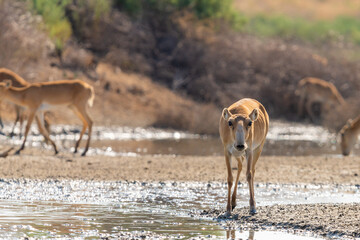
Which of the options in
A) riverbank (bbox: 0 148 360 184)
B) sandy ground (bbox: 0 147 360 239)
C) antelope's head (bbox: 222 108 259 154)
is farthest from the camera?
riverbank (bbox: 0 148 360 184)

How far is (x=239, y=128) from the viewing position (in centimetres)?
998

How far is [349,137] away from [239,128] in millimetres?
11857

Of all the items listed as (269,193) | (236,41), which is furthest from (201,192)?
(236,41)

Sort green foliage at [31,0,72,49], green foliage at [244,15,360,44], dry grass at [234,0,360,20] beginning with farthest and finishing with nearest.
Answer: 1. dry grass at [234,0,360,20]
2. green foliage at [244,15,360,44]
3. green foliage at [31,0,72,49]

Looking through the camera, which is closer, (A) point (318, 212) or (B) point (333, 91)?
(A) point (318, 212)

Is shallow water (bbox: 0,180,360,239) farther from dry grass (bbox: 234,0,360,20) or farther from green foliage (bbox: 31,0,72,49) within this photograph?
dry grass (bbox: 234,0,360,20)

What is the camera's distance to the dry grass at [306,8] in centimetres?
7012

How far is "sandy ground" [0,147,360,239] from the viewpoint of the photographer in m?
9.76

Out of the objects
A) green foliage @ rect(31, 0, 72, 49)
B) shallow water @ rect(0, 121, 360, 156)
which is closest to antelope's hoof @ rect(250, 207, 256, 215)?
shallow water @ rect(0, 121, 360, 156)

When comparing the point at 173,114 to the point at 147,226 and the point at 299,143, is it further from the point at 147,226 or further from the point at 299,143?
the point at 147,226

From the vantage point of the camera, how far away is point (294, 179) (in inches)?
575

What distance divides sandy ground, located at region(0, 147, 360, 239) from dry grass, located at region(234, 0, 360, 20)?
52902 mm

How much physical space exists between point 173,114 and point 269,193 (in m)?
14.6

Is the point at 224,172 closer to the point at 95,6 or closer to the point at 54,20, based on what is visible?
the point at 54,20
